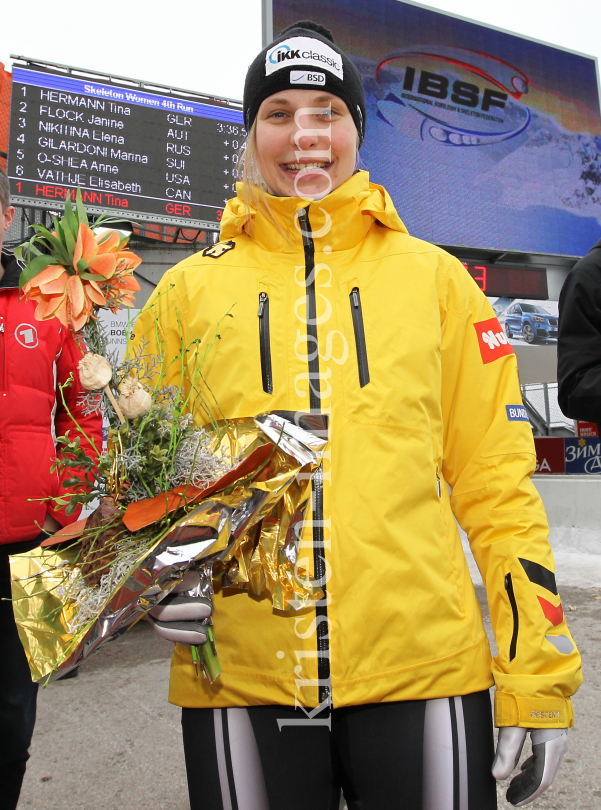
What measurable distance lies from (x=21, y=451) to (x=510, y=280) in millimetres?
8041

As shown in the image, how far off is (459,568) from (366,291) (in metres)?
0.58

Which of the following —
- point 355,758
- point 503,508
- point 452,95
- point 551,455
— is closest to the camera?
point 355,758

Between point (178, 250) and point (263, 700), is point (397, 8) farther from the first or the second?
point (263, 700)

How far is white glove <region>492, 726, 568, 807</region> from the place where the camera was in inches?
46.6

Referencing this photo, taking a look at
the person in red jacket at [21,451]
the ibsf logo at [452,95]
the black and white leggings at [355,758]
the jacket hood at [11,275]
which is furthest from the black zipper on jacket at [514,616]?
the ibsf logo at [452,95]

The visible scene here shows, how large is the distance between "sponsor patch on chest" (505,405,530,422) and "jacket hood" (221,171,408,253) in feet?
1.40

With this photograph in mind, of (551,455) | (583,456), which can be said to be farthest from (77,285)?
(583,456)

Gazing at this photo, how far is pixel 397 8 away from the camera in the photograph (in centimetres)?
897

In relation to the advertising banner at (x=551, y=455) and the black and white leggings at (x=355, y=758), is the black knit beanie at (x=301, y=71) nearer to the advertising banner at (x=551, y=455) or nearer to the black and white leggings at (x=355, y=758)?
the black and white leggings at (x=355, y=758)

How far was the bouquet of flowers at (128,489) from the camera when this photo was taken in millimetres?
1028

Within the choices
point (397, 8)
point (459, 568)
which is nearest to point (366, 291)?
point (459, 568)

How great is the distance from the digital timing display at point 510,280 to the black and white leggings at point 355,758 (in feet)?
26.0

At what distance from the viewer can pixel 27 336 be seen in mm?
2010

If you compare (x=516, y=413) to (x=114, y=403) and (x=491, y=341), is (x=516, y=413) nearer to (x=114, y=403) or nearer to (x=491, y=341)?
(x=491, y=341)
